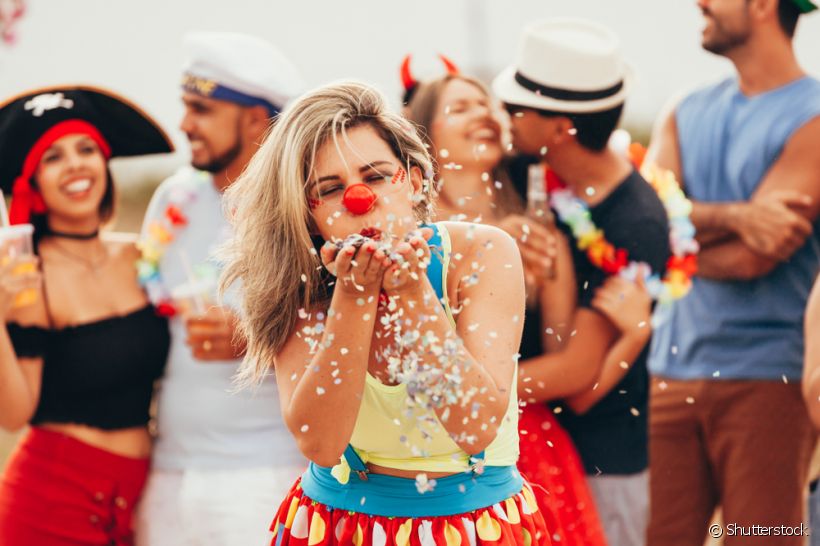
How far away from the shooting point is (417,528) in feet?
6.91

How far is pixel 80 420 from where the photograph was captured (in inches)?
136

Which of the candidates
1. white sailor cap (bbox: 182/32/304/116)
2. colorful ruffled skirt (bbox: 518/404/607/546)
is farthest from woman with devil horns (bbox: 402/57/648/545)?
white sailor cap (bbox: 182/32/304/116)

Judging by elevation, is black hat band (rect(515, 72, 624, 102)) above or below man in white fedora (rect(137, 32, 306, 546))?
above

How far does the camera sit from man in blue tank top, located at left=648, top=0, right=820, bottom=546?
3703mm

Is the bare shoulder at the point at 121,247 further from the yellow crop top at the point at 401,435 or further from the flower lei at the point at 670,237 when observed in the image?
the yellow crop top at the point at 401,435

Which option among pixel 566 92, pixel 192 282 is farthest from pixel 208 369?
pixel 566 92

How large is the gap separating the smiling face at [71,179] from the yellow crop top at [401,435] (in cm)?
180

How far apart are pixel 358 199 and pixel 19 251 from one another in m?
1.92

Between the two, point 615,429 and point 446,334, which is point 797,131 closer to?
point 615,429

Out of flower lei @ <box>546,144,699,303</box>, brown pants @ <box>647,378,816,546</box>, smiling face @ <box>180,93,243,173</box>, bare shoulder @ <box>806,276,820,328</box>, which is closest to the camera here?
bare shoulder @ <box>806,276,820,328</box>

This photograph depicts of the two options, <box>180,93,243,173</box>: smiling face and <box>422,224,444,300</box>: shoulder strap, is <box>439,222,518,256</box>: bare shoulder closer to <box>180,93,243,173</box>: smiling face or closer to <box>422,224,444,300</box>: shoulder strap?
<box>422,224,444,300</box>: shoulder strap

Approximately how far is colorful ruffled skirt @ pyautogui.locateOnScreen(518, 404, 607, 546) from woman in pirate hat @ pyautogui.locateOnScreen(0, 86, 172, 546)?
4.02 ft

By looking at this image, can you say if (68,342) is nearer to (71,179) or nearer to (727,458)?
(71,179)

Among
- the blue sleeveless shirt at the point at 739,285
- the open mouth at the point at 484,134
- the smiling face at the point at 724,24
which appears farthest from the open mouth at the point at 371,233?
the smiling face at the point at 724,24
